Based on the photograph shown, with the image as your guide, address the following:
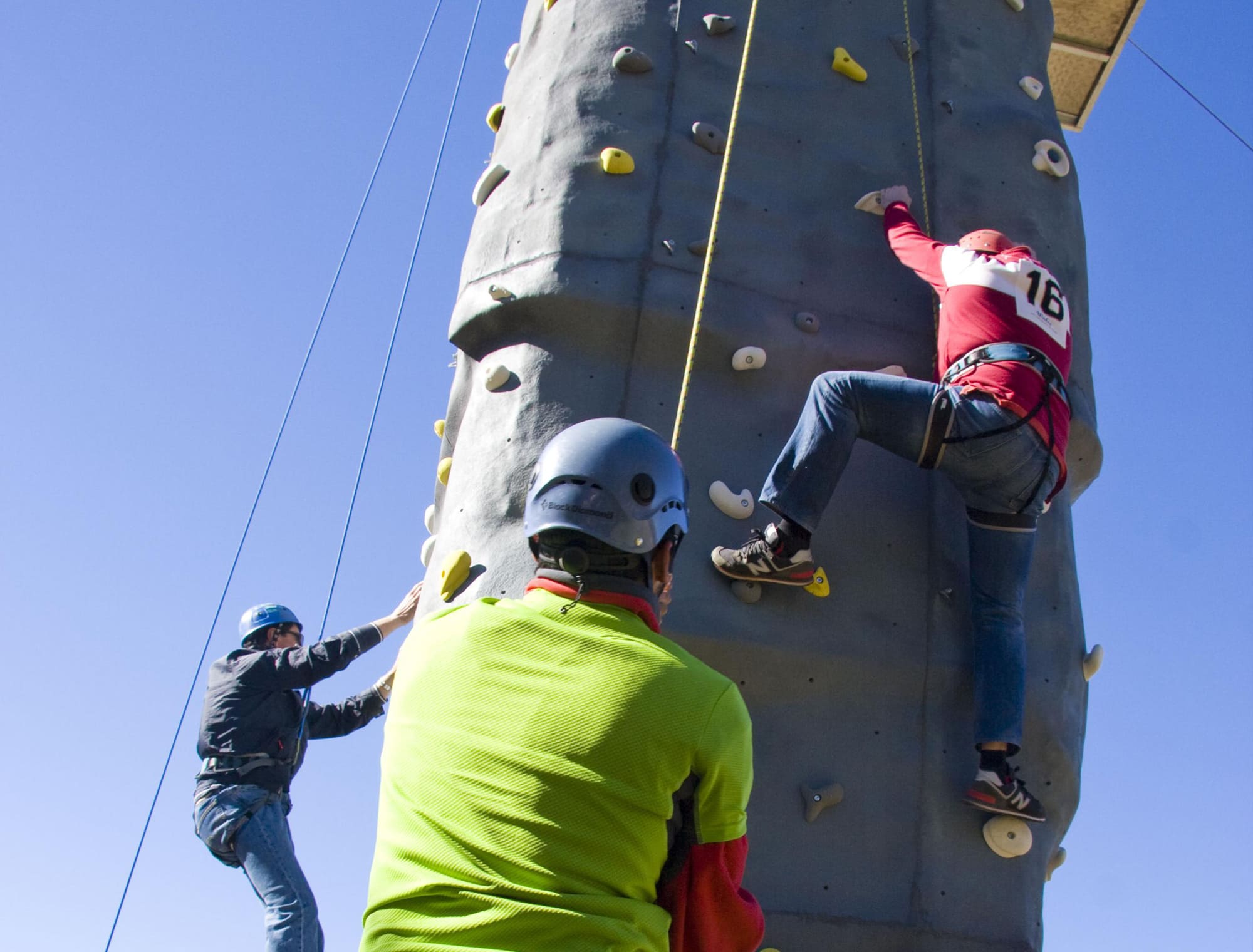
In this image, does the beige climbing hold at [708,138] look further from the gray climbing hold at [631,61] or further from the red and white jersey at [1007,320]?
the red and white jersey at [1007,320]

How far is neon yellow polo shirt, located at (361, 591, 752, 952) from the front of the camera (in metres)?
1.61

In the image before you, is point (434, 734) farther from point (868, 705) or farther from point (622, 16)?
point (622, 16)

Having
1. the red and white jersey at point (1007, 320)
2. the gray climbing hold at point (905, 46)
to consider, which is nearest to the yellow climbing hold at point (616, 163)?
the red and white jersey at point (1007, 320)

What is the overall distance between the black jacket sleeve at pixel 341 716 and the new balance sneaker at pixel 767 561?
156cm

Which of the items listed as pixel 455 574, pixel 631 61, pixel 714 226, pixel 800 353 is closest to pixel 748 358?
pixel 800 353

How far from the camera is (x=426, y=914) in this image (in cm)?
163

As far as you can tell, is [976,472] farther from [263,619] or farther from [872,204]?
[263,619]

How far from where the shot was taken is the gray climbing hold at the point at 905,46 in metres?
A: 4.31

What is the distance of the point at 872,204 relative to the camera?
12.9 ft

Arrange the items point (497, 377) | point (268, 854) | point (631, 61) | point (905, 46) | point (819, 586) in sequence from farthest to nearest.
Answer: point (905, 46)
point (631, 61)
point (268, 854)
point (497, 377)
point (819, 586)

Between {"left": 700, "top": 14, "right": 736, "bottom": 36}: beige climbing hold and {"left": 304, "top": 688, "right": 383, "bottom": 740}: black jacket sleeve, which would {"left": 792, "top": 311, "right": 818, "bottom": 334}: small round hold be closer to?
{"left": 700, "top": 14, "right": 736, "bottom": 36}: beige climbing hold

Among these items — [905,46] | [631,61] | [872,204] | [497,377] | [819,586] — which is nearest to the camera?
[819,586]

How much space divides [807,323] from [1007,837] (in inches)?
57.8

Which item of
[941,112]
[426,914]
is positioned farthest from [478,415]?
[426,914]
